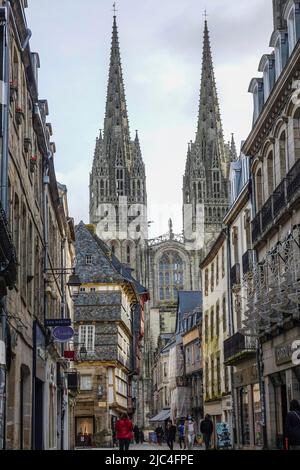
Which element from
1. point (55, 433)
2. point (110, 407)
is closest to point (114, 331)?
point (110, 407)

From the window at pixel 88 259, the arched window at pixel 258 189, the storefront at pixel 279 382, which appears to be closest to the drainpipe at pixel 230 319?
the arched window at pixel 258 189

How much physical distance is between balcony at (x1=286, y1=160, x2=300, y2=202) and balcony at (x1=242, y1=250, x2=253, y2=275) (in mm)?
6995

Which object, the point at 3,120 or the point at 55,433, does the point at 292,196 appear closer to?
the point at 3,120

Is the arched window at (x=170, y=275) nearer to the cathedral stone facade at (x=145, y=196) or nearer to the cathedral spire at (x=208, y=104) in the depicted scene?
the cathedral stone facade at (x=145, y=196)

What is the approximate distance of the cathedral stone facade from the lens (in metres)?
148

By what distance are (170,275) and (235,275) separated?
112m

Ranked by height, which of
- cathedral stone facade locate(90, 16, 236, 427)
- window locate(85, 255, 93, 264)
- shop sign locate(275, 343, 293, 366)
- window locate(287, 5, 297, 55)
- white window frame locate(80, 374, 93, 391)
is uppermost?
cathedral stone facade locate(90, 16, 236, 427)

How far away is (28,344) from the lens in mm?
22297

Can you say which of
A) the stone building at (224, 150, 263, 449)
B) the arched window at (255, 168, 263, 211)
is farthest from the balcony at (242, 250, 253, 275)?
the arched window at (255, 168, 263, 211)

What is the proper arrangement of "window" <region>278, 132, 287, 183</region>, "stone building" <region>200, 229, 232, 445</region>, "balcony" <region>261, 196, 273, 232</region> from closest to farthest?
"window" <region>278, 132, 287, 183</region> → "balcony" <region>261, 196, 273, 232</region> → "stone building" <region>200, 229, 232, 445</region>

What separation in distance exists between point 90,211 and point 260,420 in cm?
12902

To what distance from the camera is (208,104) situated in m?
162

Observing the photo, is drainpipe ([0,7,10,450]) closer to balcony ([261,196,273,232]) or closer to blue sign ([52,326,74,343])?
blue sign ([52,326,74,343])

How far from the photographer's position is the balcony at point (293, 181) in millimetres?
24094
